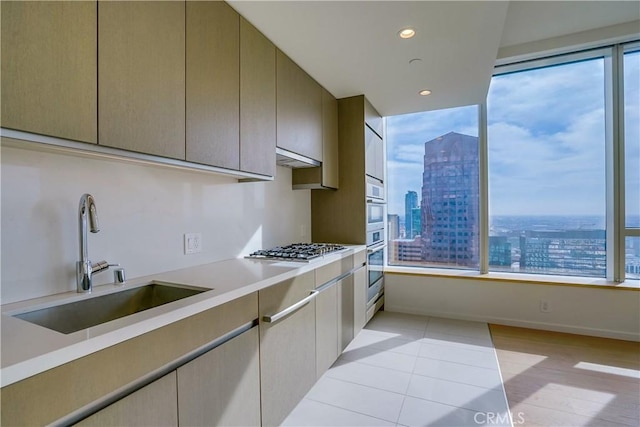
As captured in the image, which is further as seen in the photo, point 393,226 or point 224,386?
point 393,226

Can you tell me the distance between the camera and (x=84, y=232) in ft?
4.18

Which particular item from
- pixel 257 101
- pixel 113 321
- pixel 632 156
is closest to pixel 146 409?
pixel 113 321

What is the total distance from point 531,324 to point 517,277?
1.60ft

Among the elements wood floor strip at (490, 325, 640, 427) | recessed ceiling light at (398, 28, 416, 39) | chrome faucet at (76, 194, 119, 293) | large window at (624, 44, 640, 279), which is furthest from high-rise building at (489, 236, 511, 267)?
chrome faucet at (76, 194, 119, 293)

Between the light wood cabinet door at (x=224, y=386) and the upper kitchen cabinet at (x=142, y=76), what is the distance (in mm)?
883

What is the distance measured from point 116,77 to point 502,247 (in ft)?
12.5

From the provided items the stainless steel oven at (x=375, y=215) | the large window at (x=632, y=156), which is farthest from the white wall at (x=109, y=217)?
the large window at (x=632, y=156)

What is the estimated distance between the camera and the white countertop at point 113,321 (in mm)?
726

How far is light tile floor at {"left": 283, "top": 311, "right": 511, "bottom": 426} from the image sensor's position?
6.02 ft

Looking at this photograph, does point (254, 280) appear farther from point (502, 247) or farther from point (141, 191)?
point (502, 247)

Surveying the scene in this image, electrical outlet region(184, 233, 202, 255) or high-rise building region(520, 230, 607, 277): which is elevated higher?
electrical outlet region(184, 233, 202, 255)

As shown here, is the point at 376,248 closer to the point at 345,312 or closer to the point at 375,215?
the point at 375,215

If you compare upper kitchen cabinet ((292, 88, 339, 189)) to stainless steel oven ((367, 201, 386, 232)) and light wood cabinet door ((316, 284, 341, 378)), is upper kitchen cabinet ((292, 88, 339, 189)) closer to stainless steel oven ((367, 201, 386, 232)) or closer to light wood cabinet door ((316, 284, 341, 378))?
stainless steel oven ((367, 201, 386, 232))

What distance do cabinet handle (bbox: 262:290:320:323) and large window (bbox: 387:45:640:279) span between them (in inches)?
92.4
